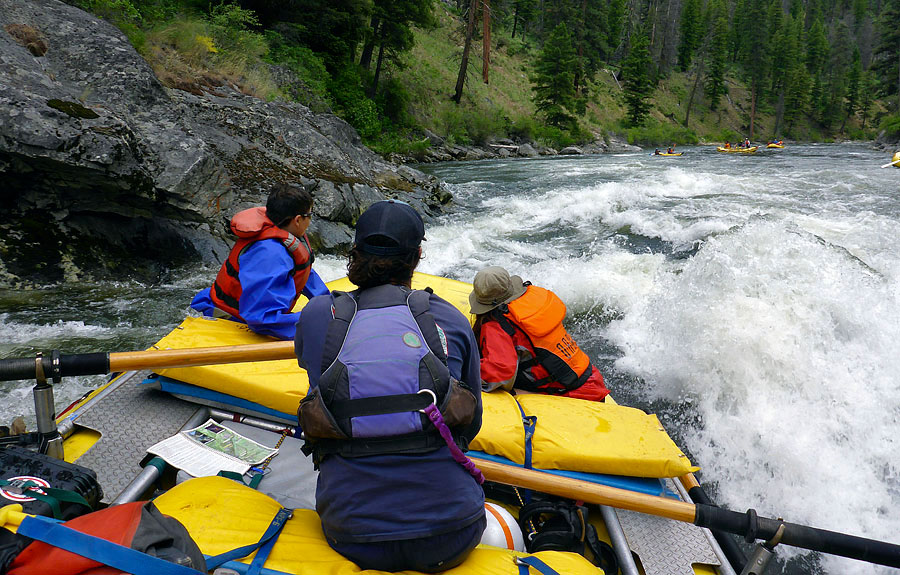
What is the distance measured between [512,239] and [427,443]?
818 centimetres

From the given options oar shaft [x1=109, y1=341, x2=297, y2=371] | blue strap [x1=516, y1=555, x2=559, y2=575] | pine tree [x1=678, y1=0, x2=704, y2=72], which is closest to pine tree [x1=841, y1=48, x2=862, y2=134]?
pine tree [x1=678, y1=0, x2=704, y2=72]

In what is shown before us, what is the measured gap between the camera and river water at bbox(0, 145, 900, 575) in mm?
3332

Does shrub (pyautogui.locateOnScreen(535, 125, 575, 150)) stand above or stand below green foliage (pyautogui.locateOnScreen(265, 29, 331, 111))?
below

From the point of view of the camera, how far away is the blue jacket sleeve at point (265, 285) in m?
2.99

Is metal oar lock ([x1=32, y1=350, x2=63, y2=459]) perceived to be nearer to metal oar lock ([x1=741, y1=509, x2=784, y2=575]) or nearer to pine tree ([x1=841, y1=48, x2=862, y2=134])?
metal oar lock ([x1=741, y1=509, x2=784, y2=575])

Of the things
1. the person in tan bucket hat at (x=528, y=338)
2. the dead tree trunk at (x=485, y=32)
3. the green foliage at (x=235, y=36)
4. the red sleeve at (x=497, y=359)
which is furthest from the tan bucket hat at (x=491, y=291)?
the dead tree trunk at (x=485, y=32)

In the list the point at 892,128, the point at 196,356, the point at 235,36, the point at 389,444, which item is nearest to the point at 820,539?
the point at 389,444

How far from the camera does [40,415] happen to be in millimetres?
2088

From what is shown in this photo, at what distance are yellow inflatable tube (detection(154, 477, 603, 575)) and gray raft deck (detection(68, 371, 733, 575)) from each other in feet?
2.03

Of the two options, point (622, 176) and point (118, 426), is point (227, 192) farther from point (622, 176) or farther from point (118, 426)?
point (622, 176)

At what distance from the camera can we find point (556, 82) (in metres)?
32.2

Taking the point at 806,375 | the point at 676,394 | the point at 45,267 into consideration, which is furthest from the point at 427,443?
the point at 45,267

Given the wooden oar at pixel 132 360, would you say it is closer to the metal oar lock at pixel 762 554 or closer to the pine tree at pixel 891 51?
the metal oar lock at pixel 762 554

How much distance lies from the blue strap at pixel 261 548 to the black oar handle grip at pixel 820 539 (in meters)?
1.50
